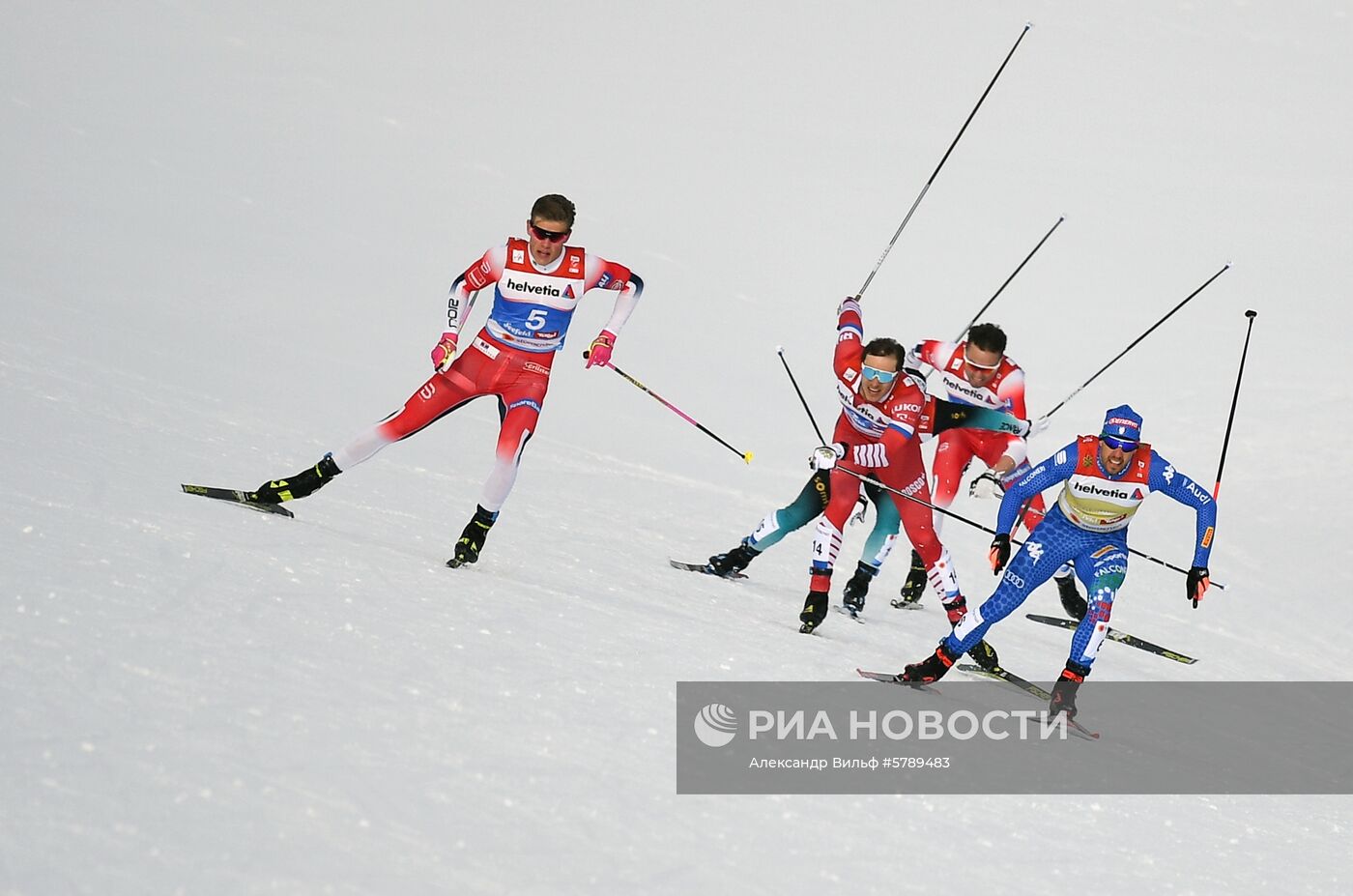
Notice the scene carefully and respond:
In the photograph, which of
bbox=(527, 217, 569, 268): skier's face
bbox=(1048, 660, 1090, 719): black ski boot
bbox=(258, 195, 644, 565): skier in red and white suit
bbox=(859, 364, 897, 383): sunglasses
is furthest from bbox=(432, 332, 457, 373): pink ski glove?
bbox=(1048, 660, 1090, 719): black ski boot

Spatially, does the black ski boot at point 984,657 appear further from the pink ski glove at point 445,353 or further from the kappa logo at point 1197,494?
the pink ski glove at point 445,353

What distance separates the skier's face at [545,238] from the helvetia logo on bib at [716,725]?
2486 mm

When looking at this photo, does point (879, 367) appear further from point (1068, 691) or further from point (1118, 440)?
point (1068, 691)

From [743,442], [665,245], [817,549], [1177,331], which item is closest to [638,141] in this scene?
[665,245]

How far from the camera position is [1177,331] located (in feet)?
65.0

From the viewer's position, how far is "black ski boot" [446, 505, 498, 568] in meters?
6.93

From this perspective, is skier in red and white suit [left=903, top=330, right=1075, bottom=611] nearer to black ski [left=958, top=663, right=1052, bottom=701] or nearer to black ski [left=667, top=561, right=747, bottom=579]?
black ski [left=667, top=561, right=747, bottom=579]

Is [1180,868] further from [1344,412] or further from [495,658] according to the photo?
[1344,412]

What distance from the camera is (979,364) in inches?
337

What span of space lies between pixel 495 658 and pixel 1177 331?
1622 cm

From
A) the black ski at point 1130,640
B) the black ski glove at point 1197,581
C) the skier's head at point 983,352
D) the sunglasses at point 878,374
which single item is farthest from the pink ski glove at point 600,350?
the black ski at point 1130,640

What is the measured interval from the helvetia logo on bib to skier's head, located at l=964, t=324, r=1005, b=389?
3.59 meters

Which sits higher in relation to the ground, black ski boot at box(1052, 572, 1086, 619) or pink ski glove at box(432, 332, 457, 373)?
pink ski glove at box(432, 332, 457, 373)

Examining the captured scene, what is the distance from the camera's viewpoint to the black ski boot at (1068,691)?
6.52m
